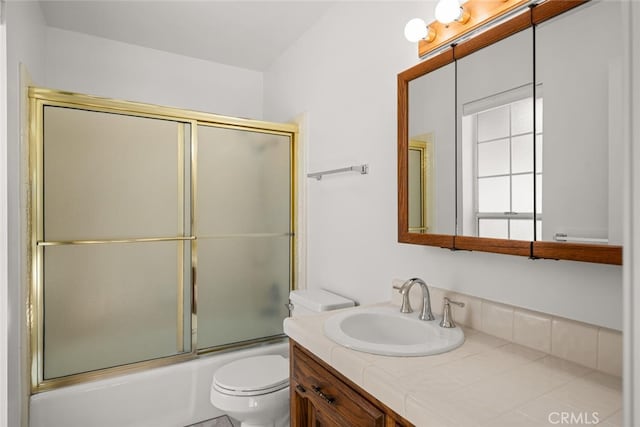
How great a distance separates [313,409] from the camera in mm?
1238

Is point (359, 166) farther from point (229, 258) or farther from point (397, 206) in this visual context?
point (229, 258)

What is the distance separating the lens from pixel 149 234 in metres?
2.09

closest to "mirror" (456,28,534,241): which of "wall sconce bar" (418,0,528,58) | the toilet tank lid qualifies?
"wall sconce bar" (418,0,528,58)

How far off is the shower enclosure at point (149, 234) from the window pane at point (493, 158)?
154 centimetres

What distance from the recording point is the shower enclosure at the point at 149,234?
1864mm

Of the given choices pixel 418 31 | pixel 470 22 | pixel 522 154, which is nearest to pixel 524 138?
pixel 522 154

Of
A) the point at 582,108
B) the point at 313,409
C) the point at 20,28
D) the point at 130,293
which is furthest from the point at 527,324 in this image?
the point at 20,28

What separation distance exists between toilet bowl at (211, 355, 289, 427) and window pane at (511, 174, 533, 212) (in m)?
1.34

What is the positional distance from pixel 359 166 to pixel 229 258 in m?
1.08

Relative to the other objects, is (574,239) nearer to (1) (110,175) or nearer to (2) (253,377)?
(2) (253,377)

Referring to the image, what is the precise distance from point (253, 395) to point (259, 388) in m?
0.04

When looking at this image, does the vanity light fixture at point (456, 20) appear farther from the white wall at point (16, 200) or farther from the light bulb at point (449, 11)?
A: the white wall at point (16, 200)
